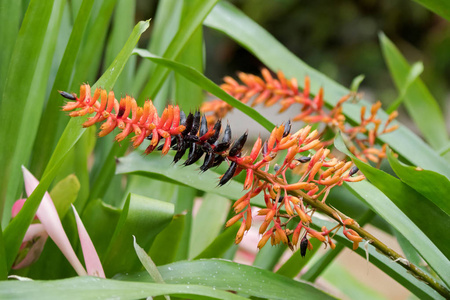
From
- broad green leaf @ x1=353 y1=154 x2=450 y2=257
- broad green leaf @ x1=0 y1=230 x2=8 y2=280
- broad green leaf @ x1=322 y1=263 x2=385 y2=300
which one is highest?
broad green leaf @ x1=353 y1=154 x2=450 y2=257

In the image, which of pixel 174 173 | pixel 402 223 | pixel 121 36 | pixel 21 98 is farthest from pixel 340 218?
pixel 121 36

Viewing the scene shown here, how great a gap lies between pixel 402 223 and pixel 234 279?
0.13 m

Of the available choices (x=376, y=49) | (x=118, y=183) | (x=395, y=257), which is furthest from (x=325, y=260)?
(x=376, y=49)

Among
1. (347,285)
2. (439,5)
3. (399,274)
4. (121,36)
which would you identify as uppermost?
(439,5)

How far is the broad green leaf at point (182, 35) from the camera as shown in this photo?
0.46m

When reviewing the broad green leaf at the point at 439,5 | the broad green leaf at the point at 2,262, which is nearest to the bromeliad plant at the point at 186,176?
the broad green leaf at the point at 2,262

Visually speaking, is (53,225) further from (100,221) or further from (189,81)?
(189,81)

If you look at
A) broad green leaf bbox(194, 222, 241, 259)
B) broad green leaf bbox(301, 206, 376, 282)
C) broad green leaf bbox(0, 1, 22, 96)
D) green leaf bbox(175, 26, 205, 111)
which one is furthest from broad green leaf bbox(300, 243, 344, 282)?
broad green leaf bbox(0, 1, 22, 96)

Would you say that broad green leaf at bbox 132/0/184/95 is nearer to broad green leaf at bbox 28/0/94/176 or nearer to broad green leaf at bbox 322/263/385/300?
broad green leaf at bbox 28/0/94/176

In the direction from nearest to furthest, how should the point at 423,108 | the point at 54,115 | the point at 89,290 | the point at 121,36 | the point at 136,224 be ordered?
the point at 89,290
the point at 136,224
the point at 54,115
the point at 121,36
the point at 423,108

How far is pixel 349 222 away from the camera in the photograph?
33 cm

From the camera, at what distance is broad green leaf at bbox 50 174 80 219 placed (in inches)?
16.9

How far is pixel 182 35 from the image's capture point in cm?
48

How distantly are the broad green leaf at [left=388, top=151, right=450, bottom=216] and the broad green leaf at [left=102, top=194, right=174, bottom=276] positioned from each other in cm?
17
